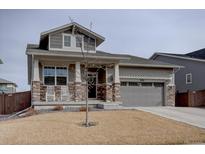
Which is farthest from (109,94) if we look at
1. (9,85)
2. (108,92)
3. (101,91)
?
(9,85)

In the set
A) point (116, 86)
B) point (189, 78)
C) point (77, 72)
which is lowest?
point (116, 86)

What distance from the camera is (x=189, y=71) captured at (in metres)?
15.5

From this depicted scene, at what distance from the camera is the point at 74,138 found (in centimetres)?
647

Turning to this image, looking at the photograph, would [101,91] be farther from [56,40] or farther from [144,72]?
[56,40]

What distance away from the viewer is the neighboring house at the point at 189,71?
14508mm

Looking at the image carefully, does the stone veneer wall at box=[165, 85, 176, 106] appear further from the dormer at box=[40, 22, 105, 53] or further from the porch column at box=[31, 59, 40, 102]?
the porch column at box=[31, 59, 40, 102]

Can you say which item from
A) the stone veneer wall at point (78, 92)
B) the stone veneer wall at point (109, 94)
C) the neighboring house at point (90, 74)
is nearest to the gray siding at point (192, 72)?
the neighboring house at point (90, 74)

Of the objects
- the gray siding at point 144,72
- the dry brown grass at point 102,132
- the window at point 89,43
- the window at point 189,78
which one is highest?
the window at point 89,43

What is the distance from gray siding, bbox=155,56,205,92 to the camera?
48.1 ft

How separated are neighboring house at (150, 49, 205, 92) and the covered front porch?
4552mm

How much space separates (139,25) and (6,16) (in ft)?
12.7

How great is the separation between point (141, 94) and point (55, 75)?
437 centimetres

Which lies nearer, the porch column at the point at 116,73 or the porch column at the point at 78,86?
the porch column at the point at 78,86

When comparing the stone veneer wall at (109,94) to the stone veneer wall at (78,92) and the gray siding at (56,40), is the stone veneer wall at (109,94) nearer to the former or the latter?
the stone veneer wall at (78,92)
